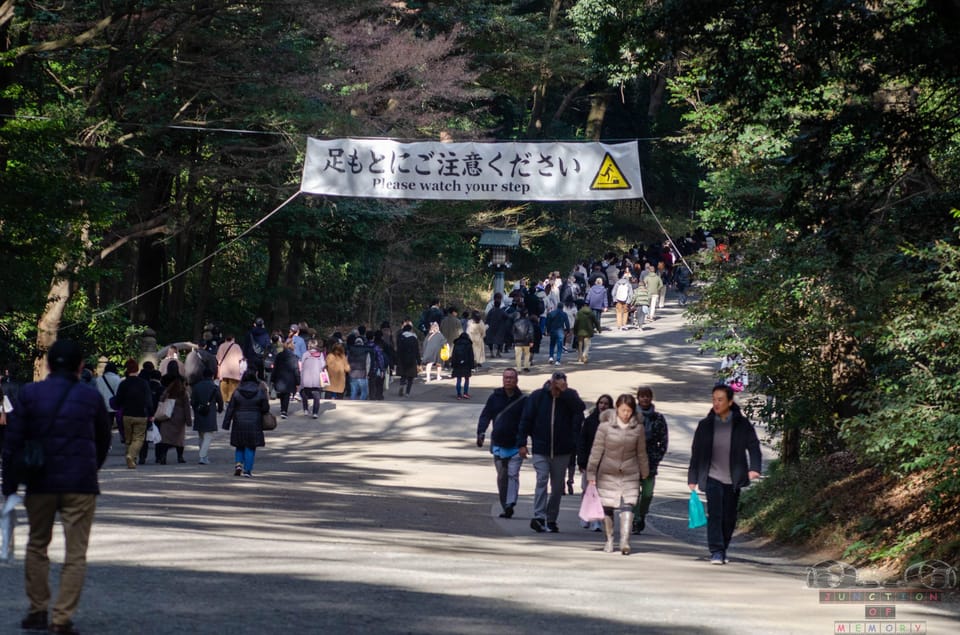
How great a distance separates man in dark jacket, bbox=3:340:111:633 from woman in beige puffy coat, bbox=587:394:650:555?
632 centimetres

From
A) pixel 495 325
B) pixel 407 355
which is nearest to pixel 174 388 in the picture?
pixel 407 355

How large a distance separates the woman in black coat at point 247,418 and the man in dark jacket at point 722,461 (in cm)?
739

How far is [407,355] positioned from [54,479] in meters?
21.8

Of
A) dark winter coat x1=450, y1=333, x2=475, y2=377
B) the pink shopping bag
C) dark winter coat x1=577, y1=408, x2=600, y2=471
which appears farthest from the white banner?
the pink shopping bag

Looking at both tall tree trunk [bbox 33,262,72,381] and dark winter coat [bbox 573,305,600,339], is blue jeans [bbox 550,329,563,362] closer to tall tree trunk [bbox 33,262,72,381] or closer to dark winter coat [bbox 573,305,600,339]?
dark winter coat [bbox 573,305,600,339]

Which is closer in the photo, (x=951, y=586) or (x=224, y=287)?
(x=951, y=586)

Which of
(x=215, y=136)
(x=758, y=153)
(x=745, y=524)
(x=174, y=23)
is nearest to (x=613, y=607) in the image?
(x=745, y=524)

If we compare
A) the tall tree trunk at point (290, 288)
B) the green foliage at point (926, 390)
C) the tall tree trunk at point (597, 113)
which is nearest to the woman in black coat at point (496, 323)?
the tall tree trunk at point (290, 288)

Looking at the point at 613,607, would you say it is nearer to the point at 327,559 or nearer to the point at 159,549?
the point at 327,559

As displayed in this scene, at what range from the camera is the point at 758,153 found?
62.7ft

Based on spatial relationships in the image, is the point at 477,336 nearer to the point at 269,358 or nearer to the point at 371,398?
the point at 371,398

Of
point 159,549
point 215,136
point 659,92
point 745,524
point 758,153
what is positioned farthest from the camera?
point 659,92

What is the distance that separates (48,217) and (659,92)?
151 feet

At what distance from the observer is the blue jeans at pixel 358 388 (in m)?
28.4
